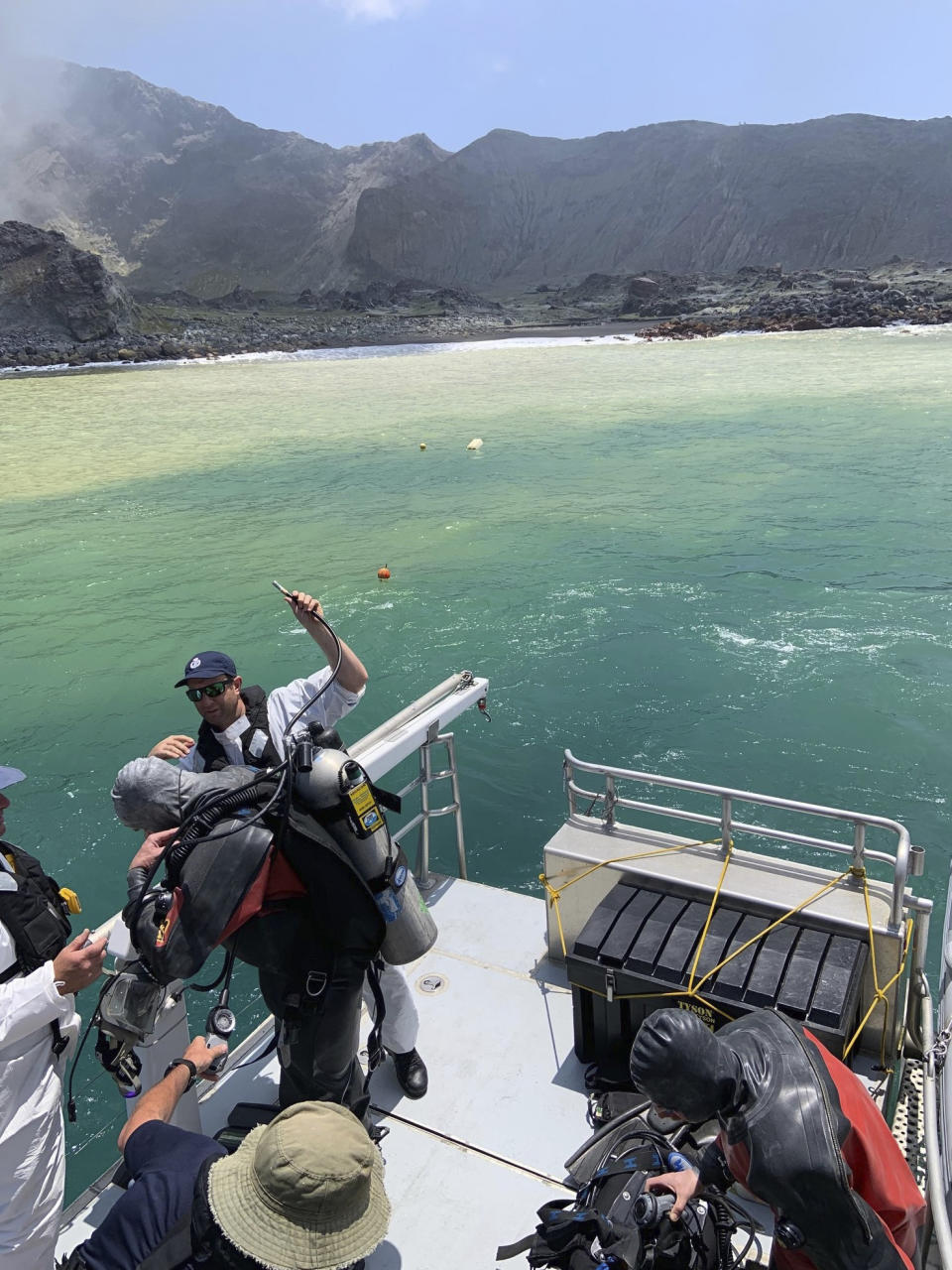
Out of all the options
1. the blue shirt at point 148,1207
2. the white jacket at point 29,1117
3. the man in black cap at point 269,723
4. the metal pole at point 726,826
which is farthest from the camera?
the metal pole at point 726,826

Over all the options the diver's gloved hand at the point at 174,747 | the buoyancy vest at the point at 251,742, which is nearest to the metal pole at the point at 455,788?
the buoyancy vest at the point at 251,742

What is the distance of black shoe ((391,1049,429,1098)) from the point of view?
3.76m

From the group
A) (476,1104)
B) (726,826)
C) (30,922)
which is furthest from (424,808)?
(30,922)

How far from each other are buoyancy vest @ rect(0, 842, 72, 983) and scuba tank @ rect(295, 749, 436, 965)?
999 millimetres

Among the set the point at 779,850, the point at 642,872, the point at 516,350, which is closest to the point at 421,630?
the point at 779,850

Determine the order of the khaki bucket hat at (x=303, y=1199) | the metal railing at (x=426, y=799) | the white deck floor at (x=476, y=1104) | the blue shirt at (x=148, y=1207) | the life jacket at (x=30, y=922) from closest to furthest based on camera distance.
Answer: the khaki bucket hat at (x=303, y=1199), the blue shirt at (x=148, y=1207), the life jacket at (x=30, y=922), the white deck floor at (x=476, y=1104), the metal railing at (x=426, y=799)

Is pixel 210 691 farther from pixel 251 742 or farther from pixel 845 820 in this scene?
pixel 845 820

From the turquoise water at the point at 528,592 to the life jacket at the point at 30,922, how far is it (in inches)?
101

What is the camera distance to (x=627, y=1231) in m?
2.31

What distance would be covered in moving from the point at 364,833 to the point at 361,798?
0.09m

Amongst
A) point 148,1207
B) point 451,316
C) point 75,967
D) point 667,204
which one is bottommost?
point 451,316

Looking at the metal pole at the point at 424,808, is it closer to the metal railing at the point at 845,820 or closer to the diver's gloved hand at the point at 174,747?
the metal railing at the point at 845,820

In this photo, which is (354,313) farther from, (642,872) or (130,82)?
(130,82)

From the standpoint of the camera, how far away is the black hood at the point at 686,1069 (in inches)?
84.2
